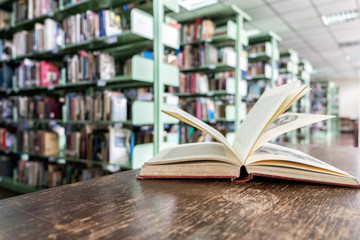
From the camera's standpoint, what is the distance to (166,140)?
2.48 m

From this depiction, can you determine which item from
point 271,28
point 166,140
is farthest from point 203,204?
point 271,28

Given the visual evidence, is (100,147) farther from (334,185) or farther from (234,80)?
(334,185)

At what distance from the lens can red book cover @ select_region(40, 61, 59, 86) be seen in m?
2.83

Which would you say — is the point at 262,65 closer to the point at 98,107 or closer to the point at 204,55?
the point at 204,55

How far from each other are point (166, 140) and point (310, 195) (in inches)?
80.0

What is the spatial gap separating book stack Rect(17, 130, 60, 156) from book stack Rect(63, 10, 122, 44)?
3.33ft

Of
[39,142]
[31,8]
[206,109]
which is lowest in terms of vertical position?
[39,142]

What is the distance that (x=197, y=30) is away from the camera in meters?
3.32

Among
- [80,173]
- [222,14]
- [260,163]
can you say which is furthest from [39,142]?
[260,163]

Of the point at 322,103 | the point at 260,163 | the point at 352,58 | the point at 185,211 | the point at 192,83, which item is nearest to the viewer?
the point at 185,211

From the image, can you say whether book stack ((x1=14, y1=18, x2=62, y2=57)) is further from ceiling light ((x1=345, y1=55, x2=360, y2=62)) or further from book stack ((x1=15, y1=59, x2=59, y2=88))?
ceiling light ((x1=345, y1=55, x2=360, y2=62))

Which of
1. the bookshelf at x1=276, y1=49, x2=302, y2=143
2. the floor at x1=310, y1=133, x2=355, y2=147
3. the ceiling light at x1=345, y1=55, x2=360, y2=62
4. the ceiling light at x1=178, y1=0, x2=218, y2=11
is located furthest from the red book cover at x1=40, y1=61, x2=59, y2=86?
the ceiling light at x1=345, y1=55, x2=360, y2=62

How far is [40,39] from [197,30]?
5.93 feet

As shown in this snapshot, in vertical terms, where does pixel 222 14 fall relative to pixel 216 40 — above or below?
above
